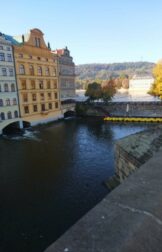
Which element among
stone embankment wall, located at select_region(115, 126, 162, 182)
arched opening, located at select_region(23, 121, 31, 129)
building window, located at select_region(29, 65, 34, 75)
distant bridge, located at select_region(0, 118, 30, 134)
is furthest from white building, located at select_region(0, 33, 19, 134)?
stone embankment wall, located at select_region(115, 126, 162, 182)

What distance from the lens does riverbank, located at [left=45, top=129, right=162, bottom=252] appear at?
82.1 inches

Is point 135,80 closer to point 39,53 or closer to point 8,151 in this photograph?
point 39,53

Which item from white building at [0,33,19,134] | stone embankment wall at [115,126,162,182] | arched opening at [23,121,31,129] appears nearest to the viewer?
stone embankment wall at [115,126,162,182]

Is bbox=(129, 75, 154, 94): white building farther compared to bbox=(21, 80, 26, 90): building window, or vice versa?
bbox=(129, 75, 154, 94): white building

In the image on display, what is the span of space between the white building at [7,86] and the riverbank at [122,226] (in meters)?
31.7

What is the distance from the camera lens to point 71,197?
539 inches

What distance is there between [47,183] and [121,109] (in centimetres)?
3323

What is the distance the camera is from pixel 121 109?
45.4m

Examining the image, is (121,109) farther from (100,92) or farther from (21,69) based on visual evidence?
(21,69)

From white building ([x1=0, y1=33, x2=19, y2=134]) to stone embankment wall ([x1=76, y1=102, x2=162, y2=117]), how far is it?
18236 mm

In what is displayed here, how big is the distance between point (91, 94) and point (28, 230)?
39583mm

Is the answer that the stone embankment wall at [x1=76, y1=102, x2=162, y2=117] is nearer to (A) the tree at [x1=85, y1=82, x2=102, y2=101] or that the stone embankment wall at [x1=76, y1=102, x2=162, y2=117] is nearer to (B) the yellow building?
(A) the tree at [x1=85, y1=82, x2=102, y2=101]

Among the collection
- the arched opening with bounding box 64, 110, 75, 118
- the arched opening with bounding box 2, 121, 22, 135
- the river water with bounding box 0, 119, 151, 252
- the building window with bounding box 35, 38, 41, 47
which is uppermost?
the building window with bounding box 35, 38, 41, 47

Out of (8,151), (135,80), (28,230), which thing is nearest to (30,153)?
Answer: (8,151)
